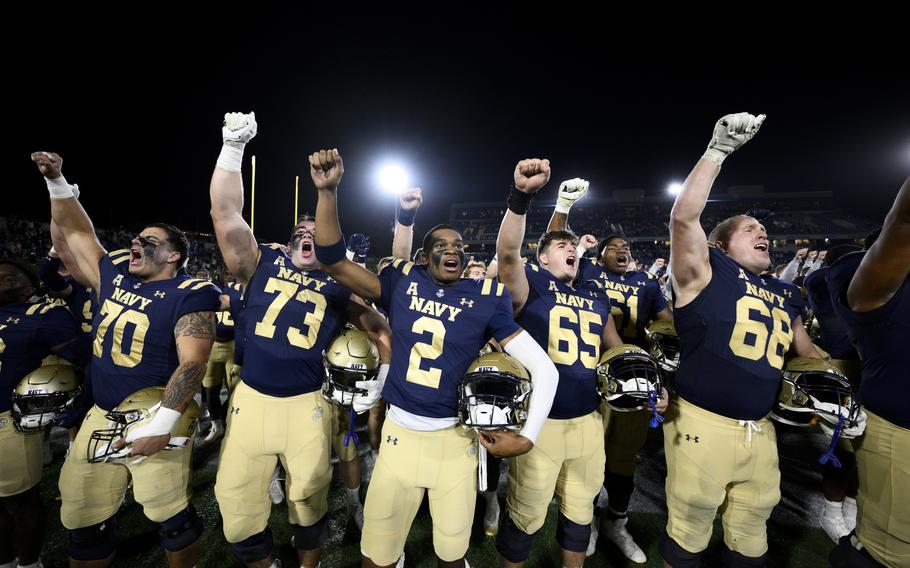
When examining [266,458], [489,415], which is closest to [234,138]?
[266,458]

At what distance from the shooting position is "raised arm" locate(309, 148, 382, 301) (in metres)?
2.11

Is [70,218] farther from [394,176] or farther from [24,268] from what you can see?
[394,176]

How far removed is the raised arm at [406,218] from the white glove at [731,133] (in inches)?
85.4

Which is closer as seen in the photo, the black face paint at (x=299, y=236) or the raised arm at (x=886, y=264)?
the raised arm at (x=886, y=264)

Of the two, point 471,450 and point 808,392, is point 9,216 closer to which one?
point 471,450

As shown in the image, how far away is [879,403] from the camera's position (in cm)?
212

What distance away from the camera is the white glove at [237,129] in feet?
9.32

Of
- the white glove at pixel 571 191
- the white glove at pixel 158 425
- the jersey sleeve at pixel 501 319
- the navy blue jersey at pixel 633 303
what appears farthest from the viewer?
the navy blue jersey at pixel 633 303

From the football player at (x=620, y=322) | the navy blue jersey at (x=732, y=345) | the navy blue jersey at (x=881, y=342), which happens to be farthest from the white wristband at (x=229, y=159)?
the navy blue jersey at (x=881, y=342)

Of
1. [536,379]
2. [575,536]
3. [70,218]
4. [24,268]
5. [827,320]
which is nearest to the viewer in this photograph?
[536,379]

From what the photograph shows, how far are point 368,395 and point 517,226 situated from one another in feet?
4.85

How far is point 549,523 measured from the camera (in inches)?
136

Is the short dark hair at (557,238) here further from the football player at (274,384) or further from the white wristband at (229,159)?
the white wristband at (229,159)

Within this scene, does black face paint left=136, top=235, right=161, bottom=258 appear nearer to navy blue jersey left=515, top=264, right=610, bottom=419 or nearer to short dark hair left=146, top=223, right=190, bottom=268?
short dark hair left=146, top=223, right=190, bottom=268
